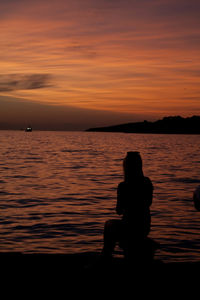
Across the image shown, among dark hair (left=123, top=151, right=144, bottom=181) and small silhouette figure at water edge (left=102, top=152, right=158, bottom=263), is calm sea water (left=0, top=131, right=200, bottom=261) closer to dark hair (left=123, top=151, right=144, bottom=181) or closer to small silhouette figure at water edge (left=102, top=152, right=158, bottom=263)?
small silhouette figure at water edge (left=102, top=152, right=158, bottom=263)

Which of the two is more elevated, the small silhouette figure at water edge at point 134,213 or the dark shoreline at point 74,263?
the small silhouette figure at water edge at point 134,213

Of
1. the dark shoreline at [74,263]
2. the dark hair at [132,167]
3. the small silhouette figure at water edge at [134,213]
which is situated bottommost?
the dark shoreline at [74,263]

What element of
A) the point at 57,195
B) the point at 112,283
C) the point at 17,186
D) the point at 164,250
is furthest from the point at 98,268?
the point at 17,186

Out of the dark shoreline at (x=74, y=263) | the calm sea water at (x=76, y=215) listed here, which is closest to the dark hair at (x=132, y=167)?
the dark shoreline at (x=74, y=263)

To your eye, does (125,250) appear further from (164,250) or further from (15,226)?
(15,226)

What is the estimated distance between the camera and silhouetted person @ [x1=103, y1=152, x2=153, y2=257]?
5.46 m

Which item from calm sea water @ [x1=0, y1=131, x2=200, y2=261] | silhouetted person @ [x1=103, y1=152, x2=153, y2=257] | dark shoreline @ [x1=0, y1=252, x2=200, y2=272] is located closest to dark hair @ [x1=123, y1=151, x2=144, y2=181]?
silhouetted person @ [x1=103, y1=152, x2=153, y2=257]

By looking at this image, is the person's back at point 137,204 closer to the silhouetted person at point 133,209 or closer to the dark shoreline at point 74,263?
the silhouetted person at point 133,209

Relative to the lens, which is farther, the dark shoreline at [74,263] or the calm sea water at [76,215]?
the calm sea water at [76,215]

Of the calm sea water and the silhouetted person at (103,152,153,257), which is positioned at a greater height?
the silhouetted person at (103,152,153,257)

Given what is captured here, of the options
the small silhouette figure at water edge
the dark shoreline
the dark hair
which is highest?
the dark hair

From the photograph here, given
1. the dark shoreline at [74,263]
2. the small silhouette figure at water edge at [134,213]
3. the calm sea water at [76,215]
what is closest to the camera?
the small silhouette figure at water edge at [134,213]

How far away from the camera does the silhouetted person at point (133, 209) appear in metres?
5.46

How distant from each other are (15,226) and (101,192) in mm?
8660
